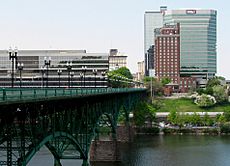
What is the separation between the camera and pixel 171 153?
3772 inches

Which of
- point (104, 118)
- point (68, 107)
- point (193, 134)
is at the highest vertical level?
point (68, 107)

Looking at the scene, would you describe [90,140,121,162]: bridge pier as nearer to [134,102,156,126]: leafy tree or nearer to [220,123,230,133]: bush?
[134,102,156,126]: leafy tree

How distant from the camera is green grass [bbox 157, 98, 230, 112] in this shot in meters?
170

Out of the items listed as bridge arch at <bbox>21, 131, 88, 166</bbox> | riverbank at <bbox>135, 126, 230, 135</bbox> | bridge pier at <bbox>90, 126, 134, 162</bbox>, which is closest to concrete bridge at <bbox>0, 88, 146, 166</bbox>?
→ bridge arch at <bbox>21, 131, 88, 166</bbox>

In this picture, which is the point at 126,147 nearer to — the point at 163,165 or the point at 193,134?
the point at 163,165

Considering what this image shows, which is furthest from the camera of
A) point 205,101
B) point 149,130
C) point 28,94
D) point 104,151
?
point 205,101

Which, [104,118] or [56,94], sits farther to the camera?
[104,118]

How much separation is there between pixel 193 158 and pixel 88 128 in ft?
107

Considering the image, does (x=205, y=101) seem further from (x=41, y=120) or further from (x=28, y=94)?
(x=28, y=94)

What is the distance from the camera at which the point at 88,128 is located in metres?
63.2

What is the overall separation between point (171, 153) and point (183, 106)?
8246cm

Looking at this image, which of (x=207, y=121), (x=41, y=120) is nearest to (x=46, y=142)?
(x=41, y=120)

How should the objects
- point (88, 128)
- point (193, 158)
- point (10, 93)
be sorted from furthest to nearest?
1. point (193, 158)
2. point (88, 128)
3. point (10, 93)

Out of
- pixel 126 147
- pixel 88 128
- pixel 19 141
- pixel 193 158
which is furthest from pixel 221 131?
pixel 19 141
